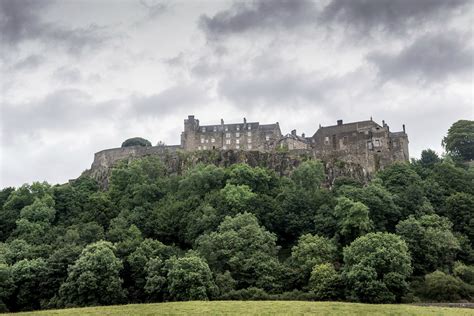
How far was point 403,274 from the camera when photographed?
53219 mm

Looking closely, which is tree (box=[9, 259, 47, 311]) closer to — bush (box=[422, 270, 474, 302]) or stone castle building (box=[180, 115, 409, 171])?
bush (box=[422, 270, 474, 302])

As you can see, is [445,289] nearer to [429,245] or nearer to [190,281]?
[429,245]

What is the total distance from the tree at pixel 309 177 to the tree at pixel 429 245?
26.9 m

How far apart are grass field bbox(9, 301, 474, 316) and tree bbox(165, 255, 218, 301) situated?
21.0 ft

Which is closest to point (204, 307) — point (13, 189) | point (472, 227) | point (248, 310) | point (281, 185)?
point (248, 310)

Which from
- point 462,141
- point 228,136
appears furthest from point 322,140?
point 462,141

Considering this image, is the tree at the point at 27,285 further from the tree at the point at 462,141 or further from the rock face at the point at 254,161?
the tree at the point at 462,141

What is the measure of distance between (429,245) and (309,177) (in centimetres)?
3108

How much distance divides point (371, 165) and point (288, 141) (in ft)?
70.0

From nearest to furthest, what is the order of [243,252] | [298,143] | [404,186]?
[243,252]
[404,186]
[298,143]

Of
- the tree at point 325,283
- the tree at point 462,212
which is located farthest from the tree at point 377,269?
the tree at point 462,212

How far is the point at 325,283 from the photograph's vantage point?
5309 centimetres

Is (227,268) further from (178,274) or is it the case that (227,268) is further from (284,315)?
(284,315)

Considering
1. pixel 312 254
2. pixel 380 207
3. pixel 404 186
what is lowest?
pixel 312 254
